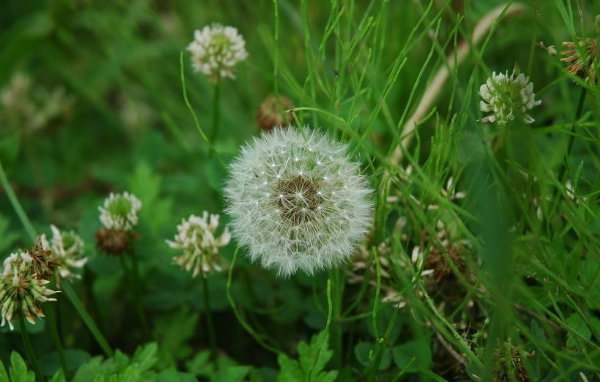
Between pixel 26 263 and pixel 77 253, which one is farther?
pixel 77 253

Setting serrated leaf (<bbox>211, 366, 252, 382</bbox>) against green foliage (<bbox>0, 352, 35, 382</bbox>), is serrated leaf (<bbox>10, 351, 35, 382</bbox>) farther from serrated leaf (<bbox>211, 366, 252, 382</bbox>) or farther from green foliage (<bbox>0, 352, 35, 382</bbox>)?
serrated leaf (<bbox>211, 366, 252, 382</bbox>)

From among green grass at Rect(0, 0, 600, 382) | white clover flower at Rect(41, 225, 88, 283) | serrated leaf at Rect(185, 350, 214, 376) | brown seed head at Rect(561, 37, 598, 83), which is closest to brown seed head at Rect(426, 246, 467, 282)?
green grass at Rect(0, 0, 600, 382)

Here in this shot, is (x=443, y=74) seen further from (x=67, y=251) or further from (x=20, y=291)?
(x=20, y=291)

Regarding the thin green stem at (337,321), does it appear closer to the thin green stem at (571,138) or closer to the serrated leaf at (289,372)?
the serrated leaf at (289,372)

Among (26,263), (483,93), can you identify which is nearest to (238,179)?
(26,263)

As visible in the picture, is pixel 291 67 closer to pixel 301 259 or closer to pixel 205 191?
pixel 205 191

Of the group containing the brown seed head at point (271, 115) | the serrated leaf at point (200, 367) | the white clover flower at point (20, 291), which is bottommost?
the serrated leaf at point (200, 367)

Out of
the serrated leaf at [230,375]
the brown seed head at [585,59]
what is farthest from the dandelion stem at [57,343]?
the brown seed head at [585,59]
